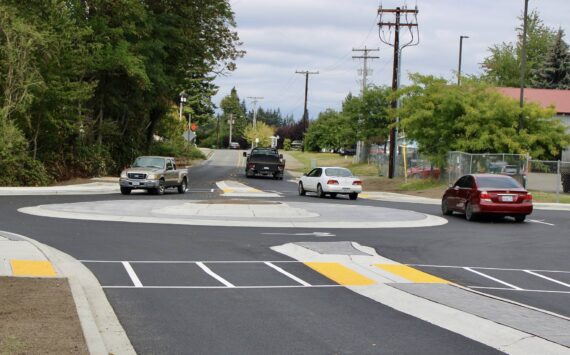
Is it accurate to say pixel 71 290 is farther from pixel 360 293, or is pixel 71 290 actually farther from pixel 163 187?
pixel 163 187

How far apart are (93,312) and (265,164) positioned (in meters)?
45.2

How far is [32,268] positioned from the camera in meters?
12.2

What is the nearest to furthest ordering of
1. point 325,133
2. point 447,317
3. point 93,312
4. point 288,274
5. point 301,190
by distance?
point 93,312 → point 447,317 → point 288,274 → point 301,190 → point 325,133

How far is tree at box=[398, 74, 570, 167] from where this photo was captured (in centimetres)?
4025

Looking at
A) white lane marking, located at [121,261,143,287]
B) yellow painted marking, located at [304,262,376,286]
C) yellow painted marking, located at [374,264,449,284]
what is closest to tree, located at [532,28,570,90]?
yellow painted marking, located at [374,264,449,284]

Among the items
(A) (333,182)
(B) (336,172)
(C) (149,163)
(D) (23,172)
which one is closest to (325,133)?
(B) (336,172)

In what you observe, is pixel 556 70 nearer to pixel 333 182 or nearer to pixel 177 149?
pixel 177 149

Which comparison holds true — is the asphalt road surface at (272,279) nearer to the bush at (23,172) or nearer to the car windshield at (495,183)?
the car windshield at (495,183)

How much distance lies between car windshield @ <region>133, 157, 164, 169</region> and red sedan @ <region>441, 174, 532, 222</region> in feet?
46.9

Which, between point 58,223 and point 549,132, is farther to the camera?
point 549,132

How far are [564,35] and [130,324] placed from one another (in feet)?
245

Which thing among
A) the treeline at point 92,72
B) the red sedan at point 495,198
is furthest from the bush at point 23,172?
the red sedan at point 495,198

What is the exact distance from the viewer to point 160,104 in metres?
52.5

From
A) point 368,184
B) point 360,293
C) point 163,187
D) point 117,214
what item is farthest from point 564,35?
point 360,293
